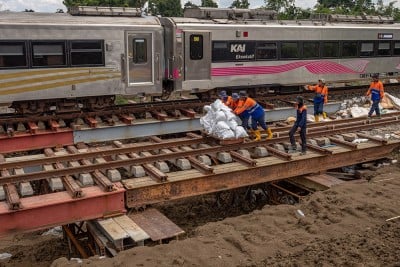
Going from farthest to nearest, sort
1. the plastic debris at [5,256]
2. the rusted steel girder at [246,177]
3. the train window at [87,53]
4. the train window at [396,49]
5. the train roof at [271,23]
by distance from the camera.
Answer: the train window at [396,49], the train roof at [271,23], the train window at [87,53], the plastic debris at [5,256], the rusted steel girder at [246,177]

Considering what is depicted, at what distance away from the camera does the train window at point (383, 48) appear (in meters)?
20.8

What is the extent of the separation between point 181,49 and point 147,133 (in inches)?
125

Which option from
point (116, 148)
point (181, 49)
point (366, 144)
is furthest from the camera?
point (181, 49)

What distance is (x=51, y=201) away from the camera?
7840 mm

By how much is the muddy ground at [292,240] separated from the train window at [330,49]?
9862mm

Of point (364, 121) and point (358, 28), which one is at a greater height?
point (358, 28)

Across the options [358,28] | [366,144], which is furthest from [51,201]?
[358,28]

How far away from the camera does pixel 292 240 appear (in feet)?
23.7

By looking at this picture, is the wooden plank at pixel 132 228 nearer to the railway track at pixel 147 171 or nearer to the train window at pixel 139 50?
the railway track at pixel 147 171

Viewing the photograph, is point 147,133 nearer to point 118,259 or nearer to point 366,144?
point 366,144

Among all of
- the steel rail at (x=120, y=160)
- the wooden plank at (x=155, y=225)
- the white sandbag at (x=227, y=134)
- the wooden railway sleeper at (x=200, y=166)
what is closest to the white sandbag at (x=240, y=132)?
the white sandbag at (x=227, y=134)

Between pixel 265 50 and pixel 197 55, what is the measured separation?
2.87 m

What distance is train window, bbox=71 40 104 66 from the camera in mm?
13602

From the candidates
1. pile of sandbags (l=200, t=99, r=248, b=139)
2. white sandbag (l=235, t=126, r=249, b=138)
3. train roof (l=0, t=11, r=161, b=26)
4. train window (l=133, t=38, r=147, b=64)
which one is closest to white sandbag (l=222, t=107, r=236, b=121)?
pile of sandbags (l=200, t=99, r=248, b=139)
